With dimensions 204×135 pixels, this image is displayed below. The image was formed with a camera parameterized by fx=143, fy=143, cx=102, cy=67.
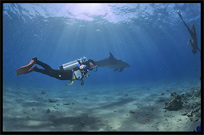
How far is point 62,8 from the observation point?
23.4 meters

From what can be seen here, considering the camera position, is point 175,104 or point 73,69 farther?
point 175,104

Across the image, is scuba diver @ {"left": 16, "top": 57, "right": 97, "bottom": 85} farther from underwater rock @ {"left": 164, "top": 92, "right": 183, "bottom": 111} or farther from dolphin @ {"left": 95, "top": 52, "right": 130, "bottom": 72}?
dolphin @ {"left": 95, "top": 52, "right": 130, "bottom": 72}

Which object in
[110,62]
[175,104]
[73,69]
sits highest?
[110,62]

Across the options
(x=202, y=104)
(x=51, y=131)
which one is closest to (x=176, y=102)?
(x=202, y=104)

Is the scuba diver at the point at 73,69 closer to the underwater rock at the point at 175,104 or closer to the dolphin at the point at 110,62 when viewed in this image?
the underwater rock at the point at 175,104

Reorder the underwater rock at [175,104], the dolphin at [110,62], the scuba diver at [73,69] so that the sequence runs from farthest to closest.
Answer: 1. the dolphin at [110,62]
2. the underwater rock at [175,104]
3. the scuba diver at [73,69]

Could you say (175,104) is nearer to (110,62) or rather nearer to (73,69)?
(73,69)

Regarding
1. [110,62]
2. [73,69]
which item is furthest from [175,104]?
[110,62]

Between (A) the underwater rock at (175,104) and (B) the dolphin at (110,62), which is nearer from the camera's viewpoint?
(A) the underwater rock at (175,104)

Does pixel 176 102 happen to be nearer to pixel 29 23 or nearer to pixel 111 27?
pixel 111 27

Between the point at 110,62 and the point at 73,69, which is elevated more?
the point at 110,62

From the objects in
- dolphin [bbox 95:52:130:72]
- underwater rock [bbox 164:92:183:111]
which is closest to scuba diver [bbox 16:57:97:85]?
underwater rock [bbox 164:92:183:111]

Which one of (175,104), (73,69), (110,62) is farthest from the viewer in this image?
(110,62)

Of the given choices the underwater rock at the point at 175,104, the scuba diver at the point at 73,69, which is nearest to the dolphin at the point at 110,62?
the underwater rock at the point at 175,104
